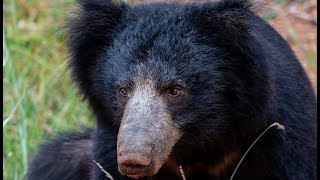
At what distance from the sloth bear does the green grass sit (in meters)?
0.92

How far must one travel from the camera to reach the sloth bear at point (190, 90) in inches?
189

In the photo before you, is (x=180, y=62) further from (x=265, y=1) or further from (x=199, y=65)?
(x=265, y=1)

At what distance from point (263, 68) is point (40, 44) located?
11.7 feet

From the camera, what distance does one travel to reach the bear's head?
484cm

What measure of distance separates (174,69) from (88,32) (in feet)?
2.13

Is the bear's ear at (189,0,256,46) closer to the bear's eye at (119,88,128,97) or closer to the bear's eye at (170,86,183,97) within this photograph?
the bear's eye at (170,86,183,97)

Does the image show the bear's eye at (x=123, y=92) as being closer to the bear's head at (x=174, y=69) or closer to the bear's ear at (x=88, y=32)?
the bear's head at (x=174, y=69)

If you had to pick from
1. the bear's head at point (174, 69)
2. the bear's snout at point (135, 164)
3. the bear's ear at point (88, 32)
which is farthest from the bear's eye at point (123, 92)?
the bear's snout at point (135, 164)

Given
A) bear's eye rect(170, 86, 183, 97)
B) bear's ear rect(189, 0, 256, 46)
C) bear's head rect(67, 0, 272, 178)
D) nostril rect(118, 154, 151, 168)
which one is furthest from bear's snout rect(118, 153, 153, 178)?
bear's ear rect(189, 0, 256, 46)

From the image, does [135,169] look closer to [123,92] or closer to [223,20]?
[123,92]

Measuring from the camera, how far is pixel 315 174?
18.2 ft

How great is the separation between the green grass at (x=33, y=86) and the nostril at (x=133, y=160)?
69.2 inches

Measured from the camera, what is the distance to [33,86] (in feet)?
25.7

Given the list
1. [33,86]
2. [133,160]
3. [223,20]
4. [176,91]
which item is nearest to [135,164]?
[133,160]
